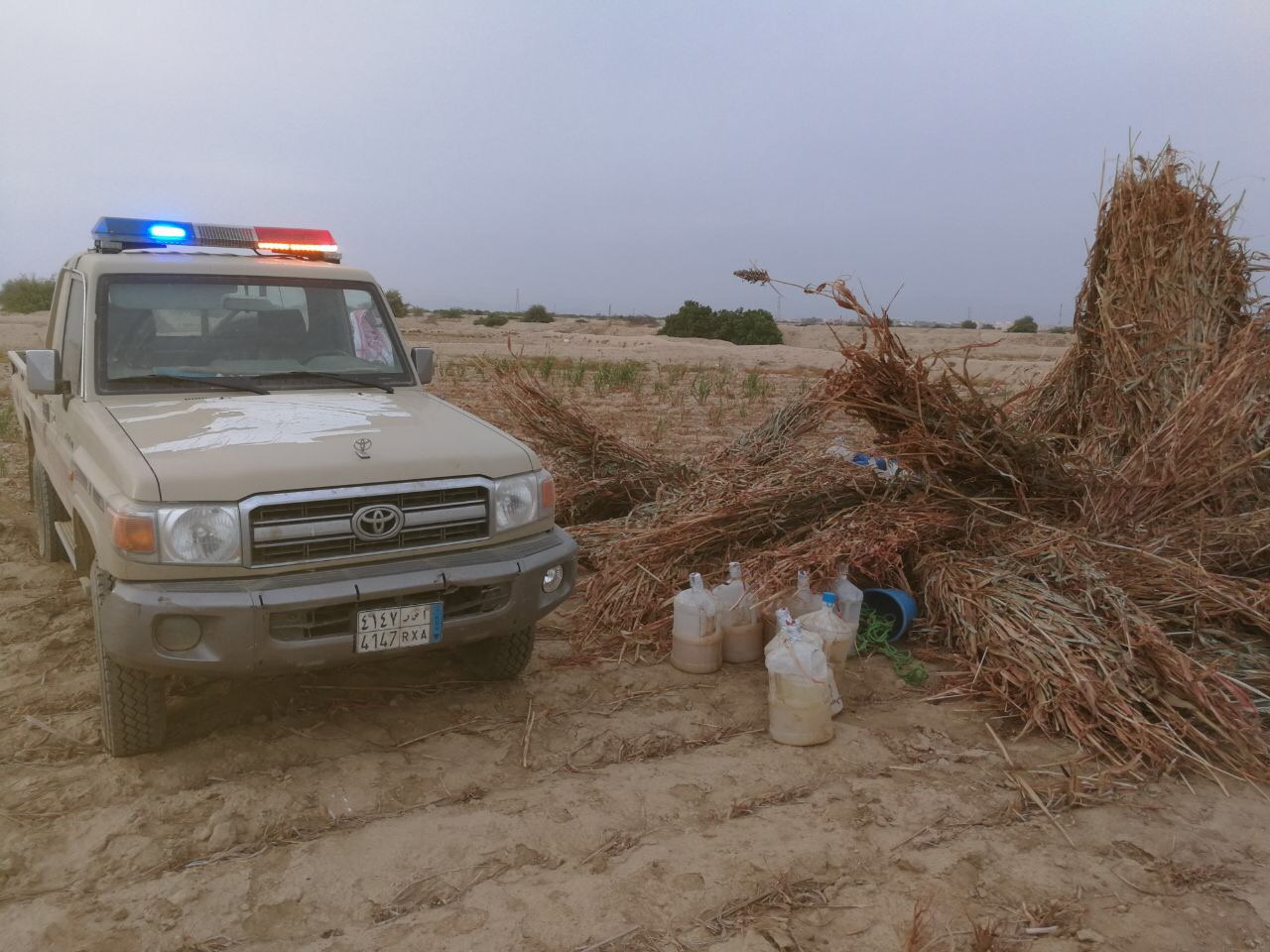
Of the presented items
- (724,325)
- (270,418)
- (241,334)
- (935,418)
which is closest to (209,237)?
(241,334)

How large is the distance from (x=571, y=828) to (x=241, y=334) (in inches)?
111

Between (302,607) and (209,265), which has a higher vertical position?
(209,265)

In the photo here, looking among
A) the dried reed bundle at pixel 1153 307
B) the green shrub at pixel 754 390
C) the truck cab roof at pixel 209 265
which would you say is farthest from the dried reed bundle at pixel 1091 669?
the green shrub at pixel 754 390

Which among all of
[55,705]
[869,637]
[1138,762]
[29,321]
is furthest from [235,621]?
[29,321]

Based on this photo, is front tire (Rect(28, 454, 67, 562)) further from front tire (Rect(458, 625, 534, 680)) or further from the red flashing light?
front tire (Rect(458, 625, 534, 680))

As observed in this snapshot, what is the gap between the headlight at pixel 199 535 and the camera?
3.00 metres

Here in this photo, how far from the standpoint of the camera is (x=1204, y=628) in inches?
164

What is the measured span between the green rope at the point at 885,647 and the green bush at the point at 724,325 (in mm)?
31679

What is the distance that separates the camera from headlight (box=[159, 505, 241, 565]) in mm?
3004

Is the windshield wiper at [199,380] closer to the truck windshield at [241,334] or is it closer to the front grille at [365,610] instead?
the truck windshield at [241,334]

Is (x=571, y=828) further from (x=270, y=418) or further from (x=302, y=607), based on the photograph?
(x=270, y=418)

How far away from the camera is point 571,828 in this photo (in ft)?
10.3

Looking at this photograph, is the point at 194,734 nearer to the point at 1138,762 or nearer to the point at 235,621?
the point at 235,621

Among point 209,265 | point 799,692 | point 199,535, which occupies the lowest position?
point 799,692
